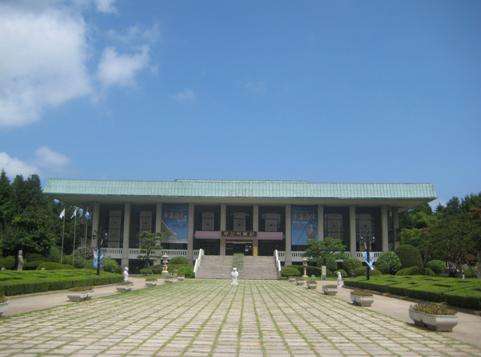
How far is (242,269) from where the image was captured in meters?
48.0

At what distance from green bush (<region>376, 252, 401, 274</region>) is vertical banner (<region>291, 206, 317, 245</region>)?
10.6 meters

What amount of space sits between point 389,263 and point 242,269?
43.9 ft

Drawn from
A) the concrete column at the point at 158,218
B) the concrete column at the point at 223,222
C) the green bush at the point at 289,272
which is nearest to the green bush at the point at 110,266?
the concrete column at the point at 158,218

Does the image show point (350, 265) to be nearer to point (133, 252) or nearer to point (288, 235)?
point (288, 235)

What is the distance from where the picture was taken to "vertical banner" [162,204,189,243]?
55344 millimetres

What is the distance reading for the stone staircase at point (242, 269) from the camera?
152 ft

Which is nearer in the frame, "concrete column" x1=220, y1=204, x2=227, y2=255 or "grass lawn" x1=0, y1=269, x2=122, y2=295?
"grass lawn" x1=0, y1=269, x2=122, y2=295

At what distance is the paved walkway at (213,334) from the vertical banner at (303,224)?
136ft

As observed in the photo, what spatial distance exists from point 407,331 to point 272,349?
146 inches

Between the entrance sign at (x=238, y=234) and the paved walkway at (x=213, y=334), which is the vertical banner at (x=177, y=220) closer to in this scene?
the entrance sign at (x=238, y=234)

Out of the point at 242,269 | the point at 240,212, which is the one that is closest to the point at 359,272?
the point at 242,269

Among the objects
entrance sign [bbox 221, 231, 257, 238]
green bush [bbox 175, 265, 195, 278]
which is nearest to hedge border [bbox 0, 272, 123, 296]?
green bush [bbox 175, 265, 195, 278]

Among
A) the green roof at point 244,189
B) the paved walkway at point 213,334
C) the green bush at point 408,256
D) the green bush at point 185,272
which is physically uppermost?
the green roof at point 244,189

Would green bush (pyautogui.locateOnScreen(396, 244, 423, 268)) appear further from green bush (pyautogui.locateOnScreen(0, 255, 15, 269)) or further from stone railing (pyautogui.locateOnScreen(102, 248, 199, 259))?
green bush (pyautogui.locateOnScreen(0, 255, 15, 269))
